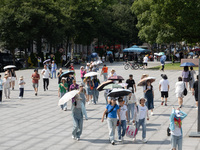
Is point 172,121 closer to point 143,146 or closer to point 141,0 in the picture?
point 143,146

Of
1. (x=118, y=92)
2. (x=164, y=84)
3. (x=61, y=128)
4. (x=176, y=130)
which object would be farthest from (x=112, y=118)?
(x=164, y=84)

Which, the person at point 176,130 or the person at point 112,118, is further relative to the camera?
the person at point 112,118

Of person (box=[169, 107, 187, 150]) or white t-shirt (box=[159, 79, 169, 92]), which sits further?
white t-shirt (box=[159, 79, 169, 92])

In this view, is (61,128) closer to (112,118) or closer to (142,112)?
(112,118)

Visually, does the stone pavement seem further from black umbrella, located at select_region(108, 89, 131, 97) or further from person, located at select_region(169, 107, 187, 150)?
black umbrella, located at select_region(108, 89, 131, 97)

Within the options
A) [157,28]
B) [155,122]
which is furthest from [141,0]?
[155,122]

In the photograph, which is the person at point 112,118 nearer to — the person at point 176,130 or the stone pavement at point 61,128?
the stone pavement at point 61,128

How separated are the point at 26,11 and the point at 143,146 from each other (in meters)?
38.2

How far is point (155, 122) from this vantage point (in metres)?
14.0

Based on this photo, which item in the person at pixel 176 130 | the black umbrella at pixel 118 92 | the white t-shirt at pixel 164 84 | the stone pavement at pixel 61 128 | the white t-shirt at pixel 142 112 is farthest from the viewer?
the white t-shirt at pixel 164 84

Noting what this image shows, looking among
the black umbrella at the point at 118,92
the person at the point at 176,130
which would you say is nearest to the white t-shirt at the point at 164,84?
the black umbrella at the point at 118,92

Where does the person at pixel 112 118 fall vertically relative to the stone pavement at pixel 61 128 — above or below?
above

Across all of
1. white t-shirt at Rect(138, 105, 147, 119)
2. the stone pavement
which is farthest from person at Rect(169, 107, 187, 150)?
white t-shirt at Rect(138, 105, 147, 119)

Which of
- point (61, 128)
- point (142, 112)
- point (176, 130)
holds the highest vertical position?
point (142, 112)
